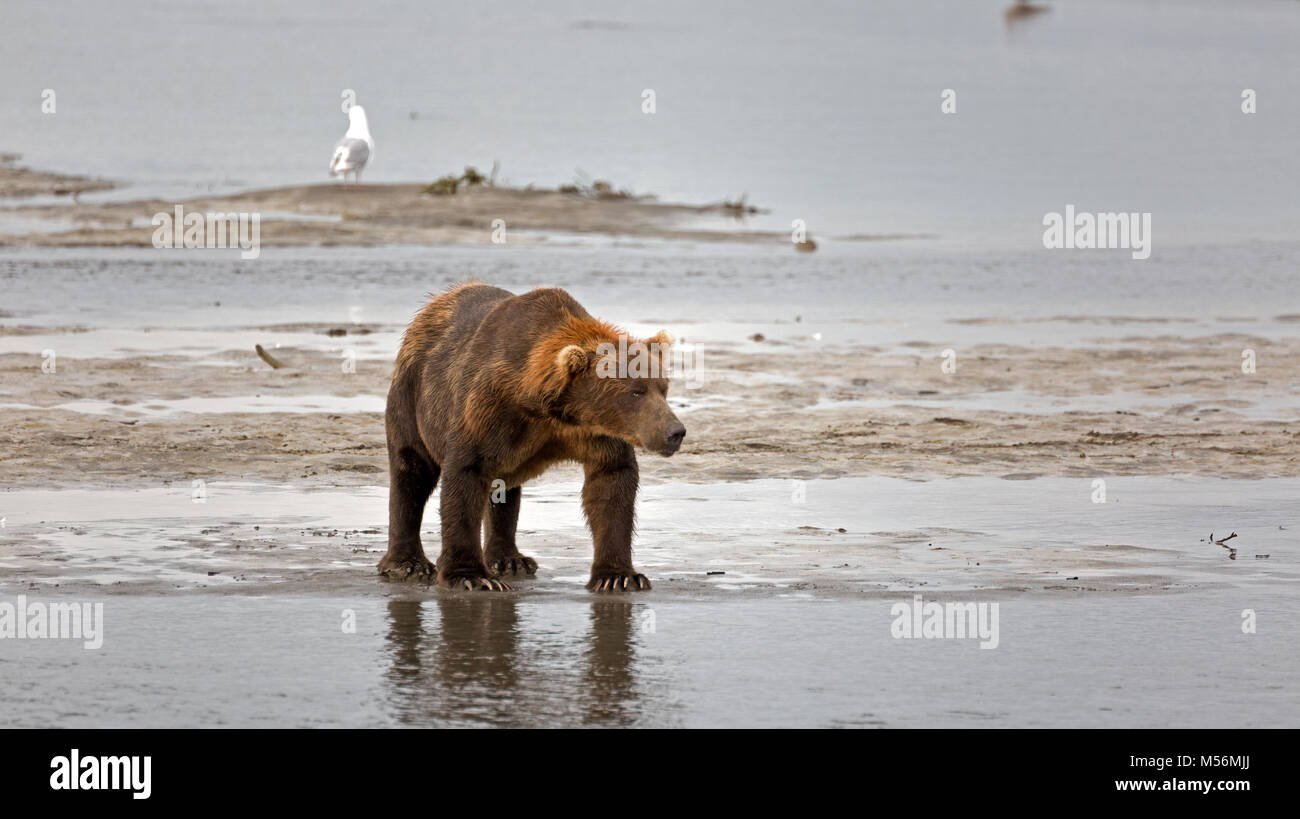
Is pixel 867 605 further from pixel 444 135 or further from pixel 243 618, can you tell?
pixel 444 135

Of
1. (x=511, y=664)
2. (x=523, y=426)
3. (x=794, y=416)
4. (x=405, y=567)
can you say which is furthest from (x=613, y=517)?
(x=794, y=416)

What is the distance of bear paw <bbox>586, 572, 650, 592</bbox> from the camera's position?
930cm

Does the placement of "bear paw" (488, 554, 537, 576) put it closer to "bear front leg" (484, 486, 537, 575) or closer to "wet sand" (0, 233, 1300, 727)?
"bear front leg" (484, 486, 537, 575)

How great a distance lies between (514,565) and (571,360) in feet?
4.57

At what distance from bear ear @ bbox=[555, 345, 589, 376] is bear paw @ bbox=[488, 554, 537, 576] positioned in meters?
1.29

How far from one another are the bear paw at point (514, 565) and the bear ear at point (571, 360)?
1.29 metres

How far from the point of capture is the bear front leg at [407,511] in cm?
982

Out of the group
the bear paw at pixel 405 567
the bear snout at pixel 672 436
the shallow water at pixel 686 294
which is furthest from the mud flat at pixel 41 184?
the bear snout at pixel 672 436

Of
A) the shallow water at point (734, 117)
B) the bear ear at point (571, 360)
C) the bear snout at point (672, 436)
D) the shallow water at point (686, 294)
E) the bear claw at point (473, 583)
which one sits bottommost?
the bear claw at point (473, 583)

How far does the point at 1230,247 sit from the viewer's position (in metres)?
32.1

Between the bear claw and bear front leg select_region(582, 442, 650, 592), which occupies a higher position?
bear front leg select_region(582, 442, 650, 592)

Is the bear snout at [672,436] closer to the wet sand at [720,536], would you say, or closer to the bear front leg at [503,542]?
the wet sand at [720,536]

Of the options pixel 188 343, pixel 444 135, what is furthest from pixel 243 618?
pixel 444 135

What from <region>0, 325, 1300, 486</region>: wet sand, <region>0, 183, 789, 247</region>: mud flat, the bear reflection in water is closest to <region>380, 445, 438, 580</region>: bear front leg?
the bear reflection in water
